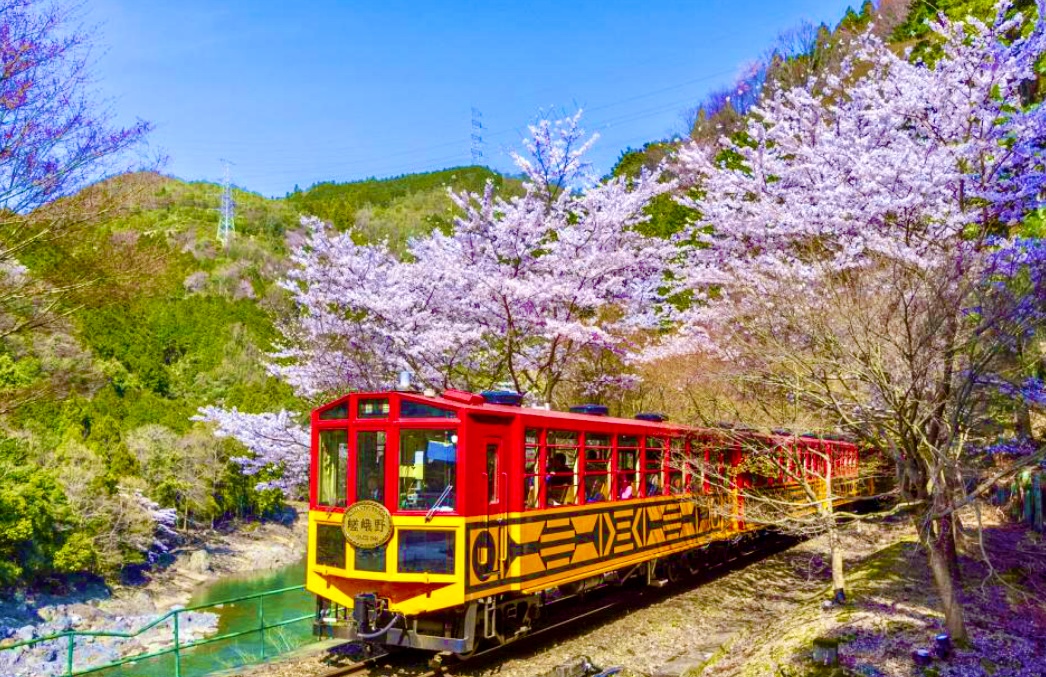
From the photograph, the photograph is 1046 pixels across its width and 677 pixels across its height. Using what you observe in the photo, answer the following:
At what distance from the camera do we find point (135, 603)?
29406mm

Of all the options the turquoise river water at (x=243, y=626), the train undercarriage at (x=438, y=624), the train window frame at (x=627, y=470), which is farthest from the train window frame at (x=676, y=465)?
the turquoise river water at (x=243, y=626)

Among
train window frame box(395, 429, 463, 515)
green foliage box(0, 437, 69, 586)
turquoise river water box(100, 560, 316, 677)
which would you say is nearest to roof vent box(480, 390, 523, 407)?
train window frame box(395, 429, 463, 515)

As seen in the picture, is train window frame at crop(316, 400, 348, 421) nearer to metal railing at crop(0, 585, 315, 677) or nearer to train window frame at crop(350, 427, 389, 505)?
train window frame at crop(350, 427, 389, 505)

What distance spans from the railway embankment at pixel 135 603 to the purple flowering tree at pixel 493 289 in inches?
287

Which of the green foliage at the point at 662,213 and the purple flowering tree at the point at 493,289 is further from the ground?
the green foliage at the point at 662,213

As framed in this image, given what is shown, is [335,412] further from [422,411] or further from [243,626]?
[243,626]

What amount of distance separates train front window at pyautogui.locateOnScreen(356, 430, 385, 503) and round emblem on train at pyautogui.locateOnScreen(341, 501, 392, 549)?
13cm

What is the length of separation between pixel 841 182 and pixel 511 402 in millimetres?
6579

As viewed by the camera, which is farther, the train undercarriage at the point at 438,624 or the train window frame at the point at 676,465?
the train window frame at the point at 676,465

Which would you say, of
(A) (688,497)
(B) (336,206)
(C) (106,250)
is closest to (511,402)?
(A) (688,497)

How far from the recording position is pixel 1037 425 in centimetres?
1590

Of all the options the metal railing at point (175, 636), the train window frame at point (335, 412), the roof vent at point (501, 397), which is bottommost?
the metal railing at point (175, 636)

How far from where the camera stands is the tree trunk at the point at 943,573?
754cm

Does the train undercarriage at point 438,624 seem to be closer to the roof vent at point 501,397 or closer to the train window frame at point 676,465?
the roof vent at point 501,397
